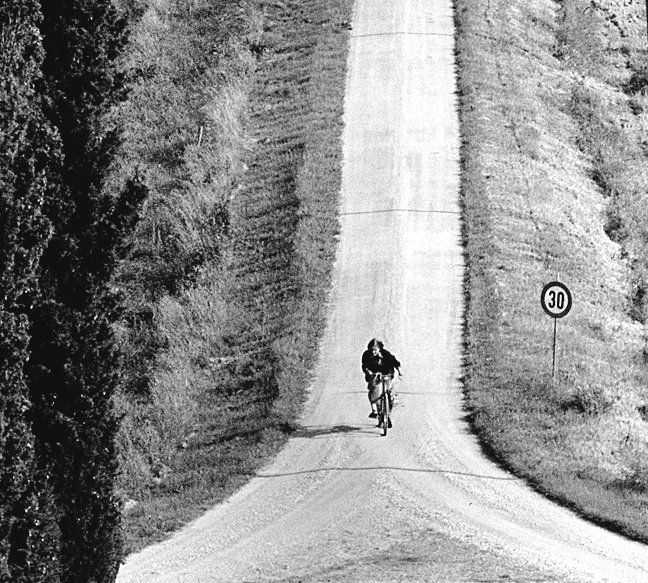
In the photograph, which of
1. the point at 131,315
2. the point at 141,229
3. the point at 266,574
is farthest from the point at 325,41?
the point at 266,574

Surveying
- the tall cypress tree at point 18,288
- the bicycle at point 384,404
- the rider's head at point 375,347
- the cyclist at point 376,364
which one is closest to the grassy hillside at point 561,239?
the bicycle at point 384,404

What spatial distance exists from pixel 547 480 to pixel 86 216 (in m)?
8.97

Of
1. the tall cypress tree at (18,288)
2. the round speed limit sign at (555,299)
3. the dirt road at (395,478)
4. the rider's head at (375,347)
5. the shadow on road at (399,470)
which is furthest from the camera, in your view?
the round speed limit sign at (555,299)

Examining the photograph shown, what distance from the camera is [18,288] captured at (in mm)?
13180

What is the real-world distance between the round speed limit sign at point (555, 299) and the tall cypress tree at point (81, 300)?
30.2 ft

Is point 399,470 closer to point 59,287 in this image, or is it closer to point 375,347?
point 375,347

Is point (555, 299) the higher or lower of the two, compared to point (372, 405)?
higher

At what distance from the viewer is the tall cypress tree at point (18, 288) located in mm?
12961

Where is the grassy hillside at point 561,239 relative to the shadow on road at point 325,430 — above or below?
above

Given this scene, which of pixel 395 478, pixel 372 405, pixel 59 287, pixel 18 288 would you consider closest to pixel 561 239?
pixel 372 405

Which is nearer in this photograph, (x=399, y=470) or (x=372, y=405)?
(x=399, y=470)

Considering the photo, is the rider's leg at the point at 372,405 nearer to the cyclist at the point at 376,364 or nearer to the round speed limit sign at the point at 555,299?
the cyclist at the point at 376,364

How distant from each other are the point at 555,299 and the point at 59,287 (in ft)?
34.5

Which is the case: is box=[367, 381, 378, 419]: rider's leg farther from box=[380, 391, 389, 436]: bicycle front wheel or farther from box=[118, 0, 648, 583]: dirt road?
box=[118, 0, 648, 583]: dirt road
